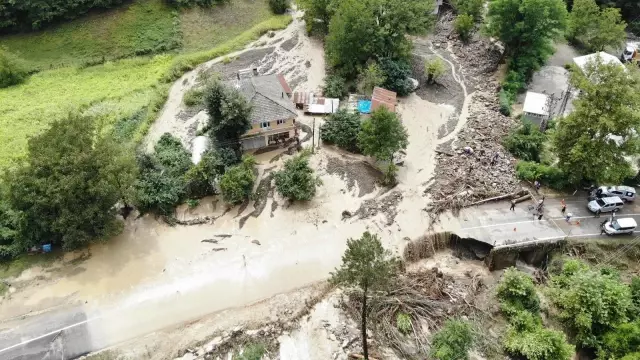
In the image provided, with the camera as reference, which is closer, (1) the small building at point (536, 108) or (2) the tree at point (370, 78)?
(1) the small building at point (536, 108)

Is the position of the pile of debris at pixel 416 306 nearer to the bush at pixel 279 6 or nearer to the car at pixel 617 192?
the car at pixel 617 192

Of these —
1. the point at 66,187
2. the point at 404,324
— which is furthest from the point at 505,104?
the point at 66,187

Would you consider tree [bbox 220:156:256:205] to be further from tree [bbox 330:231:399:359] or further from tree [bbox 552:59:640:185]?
tree [bbox 552:59:640:185]

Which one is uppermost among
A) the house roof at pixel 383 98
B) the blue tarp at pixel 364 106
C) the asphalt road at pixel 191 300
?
the house roof at pixel 383 98

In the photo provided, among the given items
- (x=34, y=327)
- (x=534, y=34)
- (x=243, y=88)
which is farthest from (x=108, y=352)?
(x=534, y=34)

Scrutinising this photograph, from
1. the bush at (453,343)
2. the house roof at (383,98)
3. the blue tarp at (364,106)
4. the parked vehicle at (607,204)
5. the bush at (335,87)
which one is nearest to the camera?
the bush at (453,343)

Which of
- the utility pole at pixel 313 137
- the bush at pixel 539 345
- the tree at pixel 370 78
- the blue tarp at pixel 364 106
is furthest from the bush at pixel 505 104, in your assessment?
the bush at pixel 539 345

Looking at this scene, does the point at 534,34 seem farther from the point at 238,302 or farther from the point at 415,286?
the point at 238,302

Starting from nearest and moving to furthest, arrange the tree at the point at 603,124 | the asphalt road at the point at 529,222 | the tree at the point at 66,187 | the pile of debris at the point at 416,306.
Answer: the pile of debris at the point at 416,306, the tree at the point at 66,187, the tree at the point at 603,124, the asphalt road at the point at 529,222
